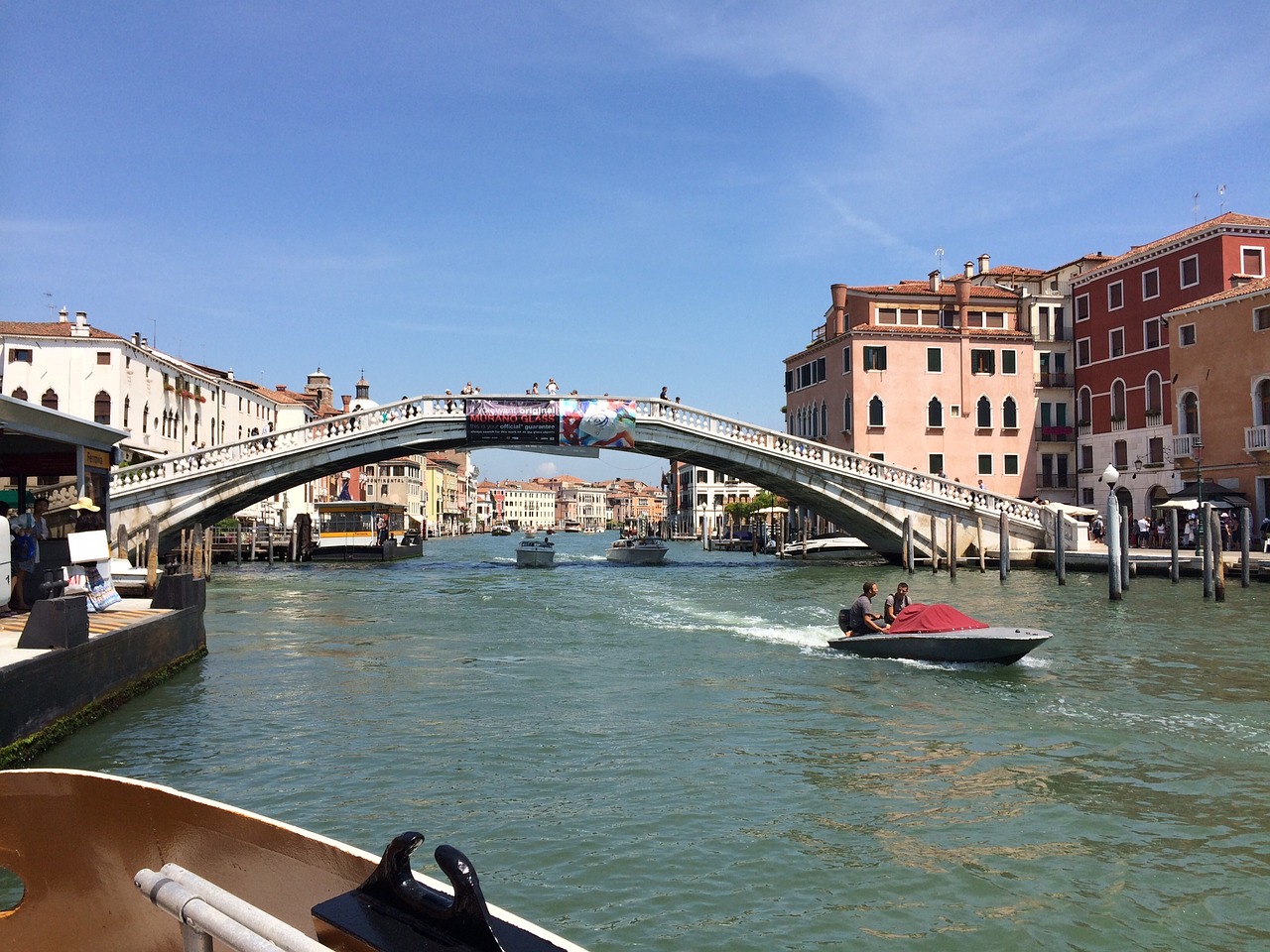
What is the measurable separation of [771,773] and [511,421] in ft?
71.0

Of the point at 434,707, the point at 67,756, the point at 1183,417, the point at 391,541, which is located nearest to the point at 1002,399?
the point at 1183,417

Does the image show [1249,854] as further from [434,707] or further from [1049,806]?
[434,707]

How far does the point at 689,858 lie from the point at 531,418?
23388 millimetres

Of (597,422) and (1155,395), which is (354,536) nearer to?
(597,422)

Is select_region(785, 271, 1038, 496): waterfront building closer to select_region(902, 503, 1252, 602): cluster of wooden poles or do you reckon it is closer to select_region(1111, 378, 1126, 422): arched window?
select_region(1111, 378, 1126, 422): arched window

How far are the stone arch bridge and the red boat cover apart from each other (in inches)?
589

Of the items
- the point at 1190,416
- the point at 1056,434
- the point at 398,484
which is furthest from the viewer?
the point at 398,484

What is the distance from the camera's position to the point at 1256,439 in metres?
24.8

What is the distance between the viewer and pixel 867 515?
28172 mm

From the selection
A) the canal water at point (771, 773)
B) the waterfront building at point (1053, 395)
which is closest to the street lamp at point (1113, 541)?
the canal water at point (771, 773)

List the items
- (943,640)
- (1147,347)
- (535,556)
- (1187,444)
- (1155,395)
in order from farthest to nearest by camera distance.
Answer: (535,556), (1147,347), (1155,395), (1187,444), (943,640)

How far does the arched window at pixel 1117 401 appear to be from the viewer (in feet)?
106

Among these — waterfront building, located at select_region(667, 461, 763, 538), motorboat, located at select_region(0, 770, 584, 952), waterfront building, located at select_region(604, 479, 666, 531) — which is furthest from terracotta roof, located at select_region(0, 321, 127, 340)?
waterfront building, located at select_region(604, 479, 666, 531)

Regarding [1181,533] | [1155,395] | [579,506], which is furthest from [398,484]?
[579,506]
